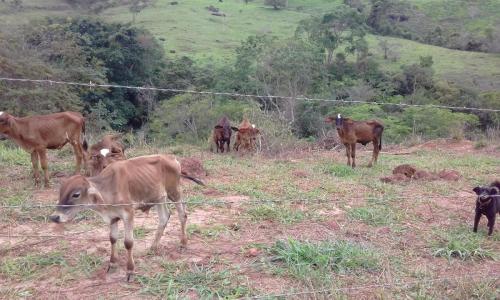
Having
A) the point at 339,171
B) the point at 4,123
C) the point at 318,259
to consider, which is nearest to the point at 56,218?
the point at 318,259

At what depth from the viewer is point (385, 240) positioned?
23.5 feet

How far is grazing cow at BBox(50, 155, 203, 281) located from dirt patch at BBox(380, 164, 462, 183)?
5.93 metres

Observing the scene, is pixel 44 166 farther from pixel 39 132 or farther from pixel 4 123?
pixel 4 123

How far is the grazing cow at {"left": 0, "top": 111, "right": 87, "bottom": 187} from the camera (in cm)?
938

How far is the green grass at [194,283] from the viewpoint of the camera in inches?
210

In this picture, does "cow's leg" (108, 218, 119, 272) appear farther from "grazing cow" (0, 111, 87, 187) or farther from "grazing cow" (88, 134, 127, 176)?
"grazing cow" (0, 111, 87, 187)

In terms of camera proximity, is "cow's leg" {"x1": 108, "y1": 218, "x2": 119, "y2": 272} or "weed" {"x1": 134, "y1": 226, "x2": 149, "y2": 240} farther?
"weed" {"x1": 134, "y1": 226, "x2": 149, "y2": 240}

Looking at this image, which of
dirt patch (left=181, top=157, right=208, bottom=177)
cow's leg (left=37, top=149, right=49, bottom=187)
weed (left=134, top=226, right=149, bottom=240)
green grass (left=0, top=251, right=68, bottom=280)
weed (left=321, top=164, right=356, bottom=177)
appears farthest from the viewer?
weed (left=321, top=164, right=356, bottom=177)

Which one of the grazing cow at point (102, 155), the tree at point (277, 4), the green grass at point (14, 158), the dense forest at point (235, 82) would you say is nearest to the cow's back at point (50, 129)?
the grazing cow at point (102, 155)

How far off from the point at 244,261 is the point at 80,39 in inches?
1075

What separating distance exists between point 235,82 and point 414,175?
2241cm

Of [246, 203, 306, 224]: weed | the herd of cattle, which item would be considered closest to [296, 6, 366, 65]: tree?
the herd of cattle

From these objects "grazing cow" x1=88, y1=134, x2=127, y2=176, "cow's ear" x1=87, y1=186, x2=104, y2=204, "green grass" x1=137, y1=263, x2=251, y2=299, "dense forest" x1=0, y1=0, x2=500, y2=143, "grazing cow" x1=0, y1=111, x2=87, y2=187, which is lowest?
"dense forest" x1=0, y1=0, x2=500, y2=143

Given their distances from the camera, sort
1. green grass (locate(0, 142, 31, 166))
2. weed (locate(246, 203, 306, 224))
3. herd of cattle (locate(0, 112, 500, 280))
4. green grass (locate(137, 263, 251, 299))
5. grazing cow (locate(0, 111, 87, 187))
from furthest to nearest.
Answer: green grass (locate(0, 142, 31, 166)) → grazing cow (locate(0, 111, 87, 187)) → weed (locate(246, 203, 306, 224)) → green grass (locate(137, 263, 251, 299)) → herd of cattle (locate(0, 112, 500, 280))
